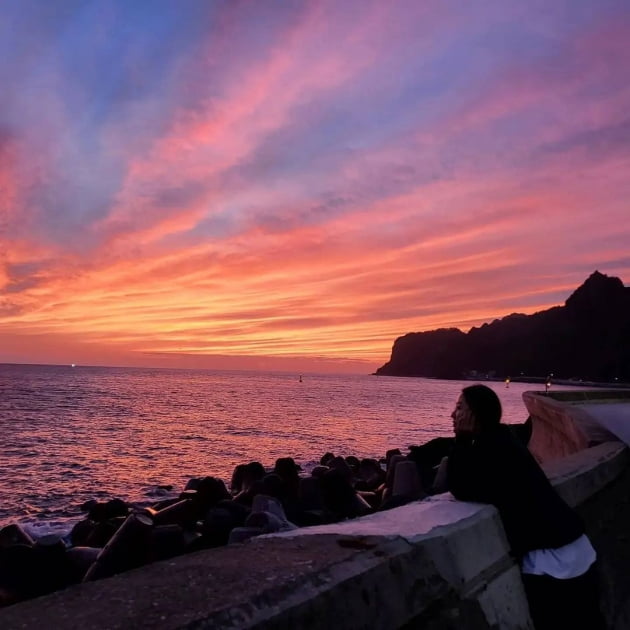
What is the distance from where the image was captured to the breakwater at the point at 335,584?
193 centimetres

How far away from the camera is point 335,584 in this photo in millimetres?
2215

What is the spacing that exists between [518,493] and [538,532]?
0.68ft

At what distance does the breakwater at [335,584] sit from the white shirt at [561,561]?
14 cm

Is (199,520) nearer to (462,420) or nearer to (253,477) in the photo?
(253,477)

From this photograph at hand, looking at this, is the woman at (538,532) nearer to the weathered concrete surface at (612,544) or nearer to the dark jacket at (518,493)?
the dark jacket at (518,493)

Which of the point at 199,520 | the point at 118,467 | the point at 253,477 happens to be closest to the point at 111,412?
the point at 118,467

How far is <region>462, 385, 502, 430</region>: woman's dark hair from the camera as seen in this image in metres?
3.32

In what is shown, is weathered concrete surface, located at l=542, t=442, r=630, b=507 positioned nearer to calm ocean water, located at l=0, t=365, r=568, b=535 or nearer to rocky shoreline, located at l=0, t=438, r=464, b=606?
rocky shoreline, located at l=0, t=438, r=464, b=606

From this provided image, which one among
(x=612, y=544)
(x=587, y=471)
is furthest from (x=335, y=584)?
(x=612, y=544)

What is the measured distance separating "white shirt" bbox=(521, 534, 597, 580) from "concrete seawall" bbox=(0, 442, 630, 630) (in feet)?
0.45

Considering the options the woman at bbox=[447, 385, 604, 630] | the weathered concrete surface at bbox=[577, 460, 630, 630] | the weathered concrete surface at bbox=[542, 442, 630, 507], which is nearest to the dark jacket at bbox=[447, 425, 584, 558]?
the woman at bbox=[447, 385, 604, 630]

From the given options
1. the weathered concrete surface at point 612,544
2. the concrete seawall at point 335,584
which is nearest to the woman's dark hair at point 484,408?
the concrete seawall at point 335,584

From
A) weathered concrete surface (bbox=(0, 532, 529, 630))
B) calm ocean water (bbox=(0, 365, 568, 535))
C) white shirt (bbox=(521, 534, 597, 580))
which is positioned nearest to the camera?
weathered concrete surface (bbox=(0, 532, 529, 630))

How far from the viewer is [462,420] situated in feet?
11.2
